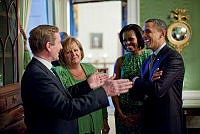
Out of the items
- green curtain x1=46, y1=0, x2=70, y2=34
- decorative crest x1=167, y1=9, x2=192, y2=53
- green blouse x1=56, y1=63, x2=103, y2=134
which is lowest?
green blouse x1=56, y1=63, x2=103, y2=134

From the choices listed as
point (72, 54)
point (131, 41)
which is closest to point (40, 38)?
point (72, 54)

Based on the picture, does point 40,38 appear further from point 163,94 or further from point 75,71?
point 163,94

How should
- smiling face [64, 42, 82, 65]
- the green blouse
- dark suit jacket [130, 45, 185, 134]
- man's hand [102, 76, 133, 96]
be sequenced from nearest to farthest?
1. man's hand [102, 76, 133, 96]
2. dark suit jacket [130, 45, 185, 134]
3. the green blouse
4. smiling face [64, 42, 82, 65]

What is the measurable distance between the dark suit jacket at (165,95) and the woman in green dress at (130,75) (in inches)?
13.4

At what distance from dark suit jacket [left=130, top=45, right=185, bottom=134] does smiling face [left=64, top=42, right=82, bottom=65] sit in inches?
27.9

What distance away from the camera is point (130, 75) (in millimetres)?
2197

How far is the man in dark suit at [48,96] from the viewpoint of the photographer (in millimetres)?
1216

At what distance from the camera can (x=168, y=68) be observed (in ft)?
5.51

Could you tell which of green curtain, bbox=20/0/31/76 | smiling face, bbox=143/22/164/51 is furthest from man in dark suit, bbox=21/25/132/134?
green curtain, bbox=20/0/31/76

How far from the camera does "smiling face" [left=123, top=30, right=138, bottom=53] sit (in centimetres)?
221

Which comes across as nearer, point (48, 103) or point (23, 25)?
point (48, 103)

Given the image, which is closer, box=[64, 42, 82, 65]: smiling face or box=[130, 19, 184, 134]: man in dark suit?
box=[130, 19, 184, 134]: man in dark suit

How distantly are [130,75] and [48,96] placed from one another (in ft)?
3.87

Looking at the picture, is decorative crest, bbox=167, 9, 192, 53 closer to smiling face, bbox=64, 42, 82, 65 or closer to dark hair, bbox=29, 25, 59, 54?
smiling face, bbox=64, 42, 82, 65
